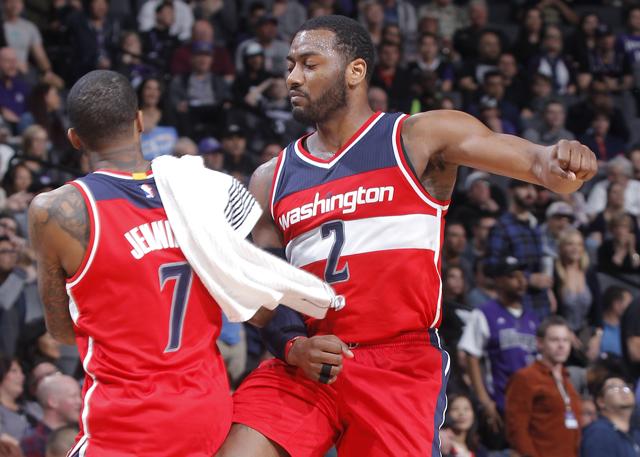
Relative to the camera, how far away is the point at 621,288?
9.85m

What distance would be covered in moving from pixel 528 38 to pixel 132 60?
5.10 metres

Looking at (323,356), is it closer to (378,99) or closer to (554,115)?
(378,99)

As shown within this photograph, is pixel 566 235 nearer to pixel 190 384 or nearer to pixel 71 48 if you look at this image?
pixel 71 48

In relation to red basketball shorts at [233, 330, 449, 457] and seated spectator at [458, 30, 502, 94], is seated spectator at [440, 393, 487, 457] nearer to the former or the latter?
red basketball shorts at [233, 330, 449, 457]

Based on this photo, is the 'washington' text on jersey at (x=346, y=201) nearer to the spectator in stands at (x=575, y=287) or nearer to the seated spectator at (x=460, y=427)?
the seated spectator at (x=460, y=427)

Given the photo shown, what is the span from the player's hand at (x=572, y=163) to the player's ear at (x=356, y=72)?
97 cm

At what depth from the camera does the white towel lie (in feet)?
12.1

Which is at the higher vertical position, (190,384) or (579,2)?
(190,384)

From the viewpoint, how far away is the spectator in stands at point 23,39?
1142 centimetres

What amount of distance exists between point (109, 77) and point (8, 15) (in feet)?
27.3

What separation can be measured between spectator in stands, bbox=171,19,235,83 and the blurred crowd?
0.01 meters

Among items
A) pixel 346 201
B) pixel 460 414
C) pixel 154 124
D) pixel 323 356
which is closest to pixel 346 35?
pixel 346 201

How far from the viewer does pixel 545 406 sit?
8070mm

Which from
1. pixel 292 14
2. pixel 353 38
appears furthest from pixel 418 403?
pixel 292 14
